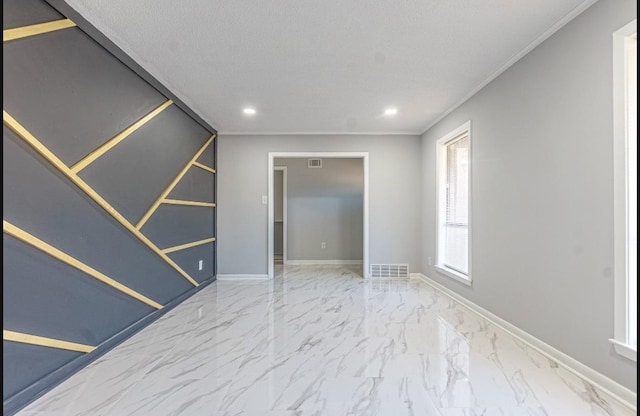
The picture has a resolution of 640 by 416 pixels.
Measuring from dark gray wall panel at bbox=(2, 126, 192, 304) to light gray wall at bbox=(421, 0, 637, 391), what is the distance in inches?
127

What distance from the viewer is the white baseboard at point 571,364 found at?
1.85 meters

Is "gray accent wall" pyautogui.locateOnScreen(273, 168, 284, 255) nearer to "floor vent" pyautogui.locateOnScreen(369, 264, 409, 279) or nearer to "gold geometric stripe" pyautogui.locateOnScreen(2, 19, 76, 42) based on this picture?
"floor vent" pyautogui.locateOnScreen(369, 264, 409, 279)

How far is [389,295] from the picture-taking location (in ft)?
14.3

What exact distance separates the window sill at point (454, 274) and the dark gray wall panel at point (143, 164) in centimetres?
337

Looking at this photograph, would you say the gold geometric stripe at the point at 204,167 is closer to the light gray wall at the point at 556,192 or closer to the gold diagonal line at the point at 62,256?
the gold diagonal line at the point at 62,256

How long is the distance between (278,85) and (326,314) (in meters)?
2.39

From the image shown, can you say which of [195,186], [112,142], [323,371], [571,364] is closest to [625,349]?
[571,364]

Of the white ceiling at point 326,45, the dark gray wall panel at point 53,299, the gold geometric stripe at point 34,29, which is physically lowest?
the dark gray wall panel at point 53,299

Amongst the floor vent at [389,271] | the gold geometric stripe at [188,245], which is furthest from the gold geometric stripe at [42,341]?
the floor vent at [389,271]

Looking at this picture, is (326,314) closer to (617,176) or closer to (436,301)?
(436,301)

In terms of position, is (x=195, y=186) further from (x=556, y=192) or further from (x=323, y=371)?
(x=556, y=192)

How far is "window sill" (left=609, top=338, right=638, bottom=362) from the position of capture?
5.94ft

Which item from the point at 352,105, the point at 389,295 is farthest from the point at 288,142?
the point at 389,295

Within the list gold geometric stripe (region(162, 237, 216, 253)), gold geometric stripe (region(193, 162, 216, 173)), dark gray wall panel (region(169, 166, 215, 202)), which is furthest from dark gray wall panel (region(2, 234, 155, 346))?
gold geometric stripe (region(193, 162, 216, 173))
